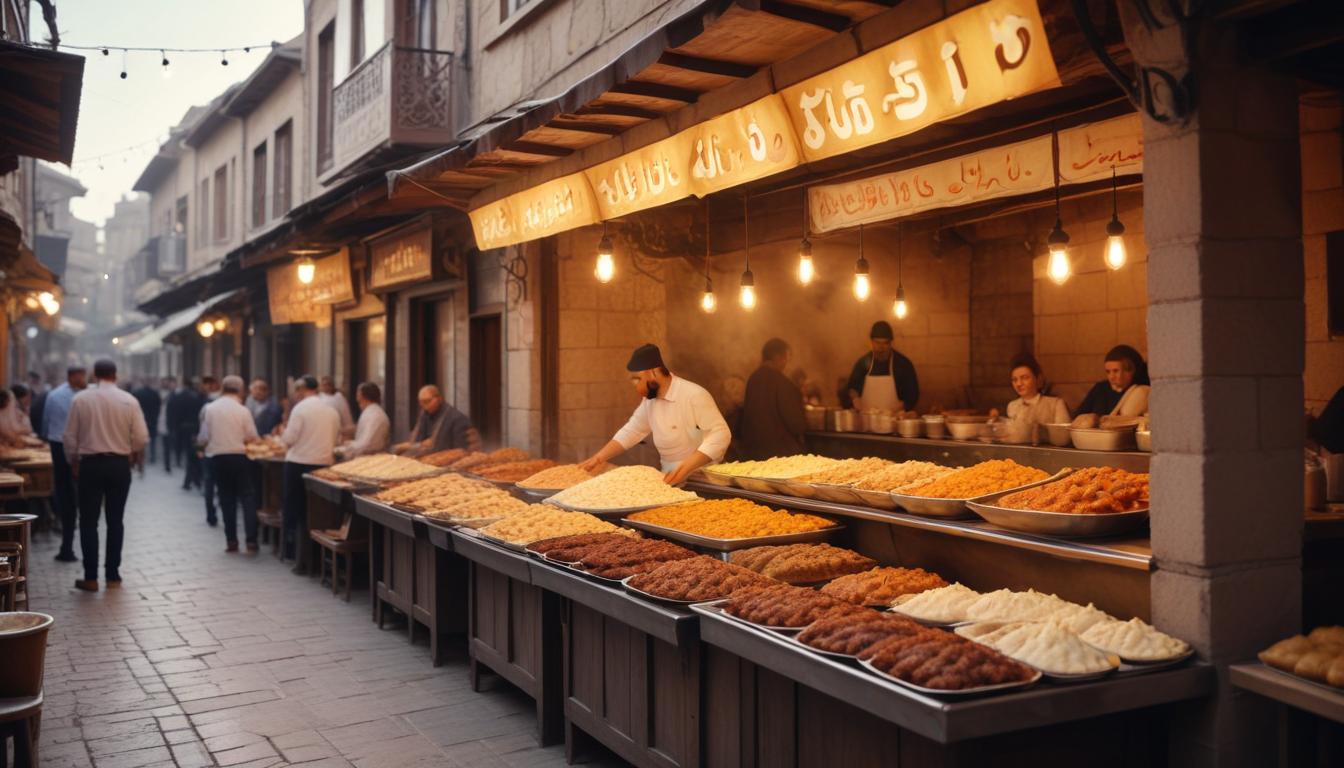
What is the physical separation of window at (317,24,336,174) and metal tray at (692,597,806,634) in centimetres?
1678

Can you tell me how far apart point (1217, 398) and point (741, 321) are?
8382 millimetres

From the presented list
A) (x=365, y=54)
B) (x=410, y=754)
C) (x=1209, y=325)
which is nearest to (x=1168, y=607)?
(x=1209, y=325)

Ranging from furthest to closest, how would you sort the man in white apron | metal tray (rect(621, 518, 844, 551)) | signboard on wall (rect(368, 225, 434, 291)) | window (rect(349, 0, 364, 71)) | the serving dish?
window (rect(349, 0, 364, 71)) < signboard on wall (rect(368, 225, 434, 291)) < the man in white apron < the serving dish < metal tray (rect(621, 518, 844, 551))

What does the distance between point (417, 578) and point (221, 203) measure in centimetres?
2349

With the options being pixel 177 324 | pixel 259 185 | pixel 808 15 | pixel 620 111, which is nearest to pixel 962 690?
pixel 808 15

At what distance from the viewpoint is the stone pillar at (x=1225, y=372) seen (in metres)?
3.88

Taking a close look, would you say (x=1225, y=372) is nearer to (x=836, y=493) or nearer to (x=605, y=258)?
(x=836, y=493)

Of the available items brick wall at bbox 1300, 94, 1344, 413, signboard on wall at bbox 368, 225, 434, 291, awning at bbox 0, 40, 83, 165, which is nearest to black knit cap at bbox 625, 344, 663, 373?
signboard on wall at bbox 368, 225, 434, 291

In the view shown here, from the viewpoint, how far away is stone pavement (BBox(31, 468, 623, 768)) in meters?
6.04

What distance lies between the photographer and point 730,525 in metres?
6.32

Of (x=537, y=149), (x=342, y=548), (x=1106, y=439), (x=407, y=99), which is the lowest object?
(x=342, y=548)

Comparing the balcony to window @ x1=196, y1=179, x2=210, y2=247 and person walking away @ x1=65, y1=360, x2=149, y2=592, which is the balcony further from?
window @ x1=196, y1=179, x2=210, y2=247

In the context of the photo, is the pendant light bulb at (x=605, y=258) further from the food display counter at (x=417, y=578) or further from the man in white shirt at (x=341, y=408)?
the man in white shirt at (x=341, y=408)

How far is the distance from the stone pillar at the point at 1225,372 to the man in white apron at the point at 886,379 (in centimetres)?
780
